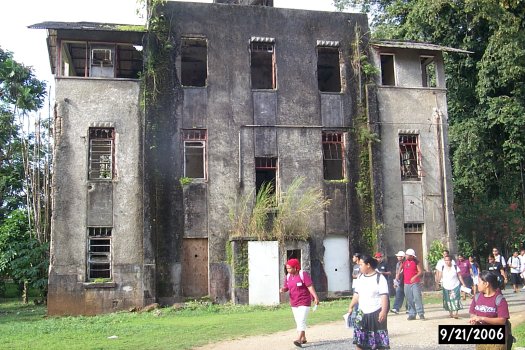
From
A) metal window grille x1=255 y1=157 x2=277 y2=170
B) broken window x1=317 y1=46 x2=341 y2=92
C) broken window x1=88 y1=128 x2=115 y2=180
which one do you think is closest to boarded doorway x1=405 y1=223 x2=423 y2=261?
metal window grille x1=255 y1=157 x2=277 y2=170

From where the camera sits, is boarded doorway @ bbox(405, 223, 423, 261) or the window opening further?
boarded doorway @ bbox(405, 223, 423, 261)

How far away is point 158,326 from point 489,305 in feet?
30.2

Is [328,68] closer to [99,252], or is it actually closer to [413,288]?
[99,252]

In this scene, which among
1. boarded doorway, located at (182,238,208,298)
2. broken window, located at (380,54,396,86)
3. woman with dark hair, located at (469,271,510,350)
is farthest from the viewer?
broken window, located at (380,54,396,86)

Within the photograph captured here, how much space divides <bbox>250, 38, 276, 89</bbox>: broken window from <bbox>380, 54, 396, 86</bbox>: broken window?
14.3 ft

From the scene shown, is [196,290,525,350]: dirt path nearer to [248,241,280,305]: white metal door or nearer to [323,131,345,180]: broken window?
[248,241,280,305]: white metal door

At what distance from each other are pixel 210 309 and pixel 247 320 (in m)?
3.40

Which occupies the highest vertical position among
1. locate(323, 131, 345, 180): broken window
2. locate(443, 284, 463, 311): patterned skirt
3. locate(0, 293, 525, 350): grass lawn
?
locate(323, 131, 345, 180): broken window

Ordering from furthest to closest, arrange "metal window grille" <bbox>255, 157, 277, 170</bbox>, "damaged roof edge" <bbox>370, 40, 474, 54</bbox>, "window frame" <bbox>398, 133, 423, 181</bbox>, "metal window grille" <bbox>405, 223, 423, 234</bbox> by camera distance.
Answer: "damaged roof edge" <bbox>370, 40, 474, 54</bbox>
"window frame" <bbox>398, 133, 423, 181</bbox>
"metal window grille" <bbox>405, 223, 423, 234</bbox>
"metal window grille" <bbox>255, 157, 277, 170</bbox>

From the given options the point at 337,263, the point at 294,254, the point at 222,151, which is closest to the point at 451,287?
the point at 294,254

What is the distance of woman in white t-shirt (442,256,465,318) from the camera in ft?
45.9

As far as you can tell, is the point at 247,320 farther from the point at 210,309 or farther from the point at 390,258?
the point at 390,258

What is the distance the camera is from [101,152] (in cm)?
2050

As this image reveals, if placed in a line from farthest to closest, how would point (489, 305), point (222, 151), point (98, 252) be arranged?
point (222, 151)
point (98, 252)
point (489, 305)
